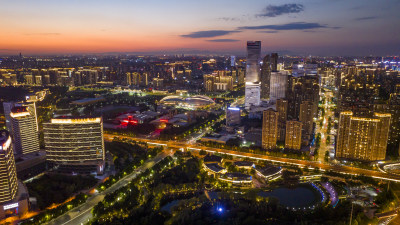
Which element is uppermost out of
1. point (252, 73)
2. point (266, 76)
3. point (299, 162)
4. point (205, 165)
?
point (252, 73)

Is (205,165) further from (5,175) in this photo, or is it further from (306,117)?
(306,117)

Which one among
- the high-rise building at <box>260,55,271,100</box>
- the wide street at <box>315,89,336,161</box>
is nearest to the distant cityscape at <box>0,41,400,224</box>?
the wide street at <box>315,89,336,161</box>

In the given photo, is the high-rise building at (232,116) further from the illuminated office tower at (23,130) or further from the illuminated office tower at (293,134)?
the illuminated office tower at (23,130)

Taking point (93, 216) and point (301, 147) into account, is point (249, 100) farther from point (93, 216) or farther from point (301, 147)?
point (93, 216)

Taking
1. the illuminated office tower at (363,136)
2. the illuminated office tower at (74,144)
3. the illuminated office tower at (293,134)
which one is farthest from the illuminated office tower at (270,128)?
the illuminated office tower at (74,144)

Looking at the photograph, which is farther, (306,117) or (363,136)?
(306,117)

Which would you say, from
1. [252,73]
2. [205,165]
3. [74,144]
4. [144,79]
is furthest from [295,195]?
[144,79]
